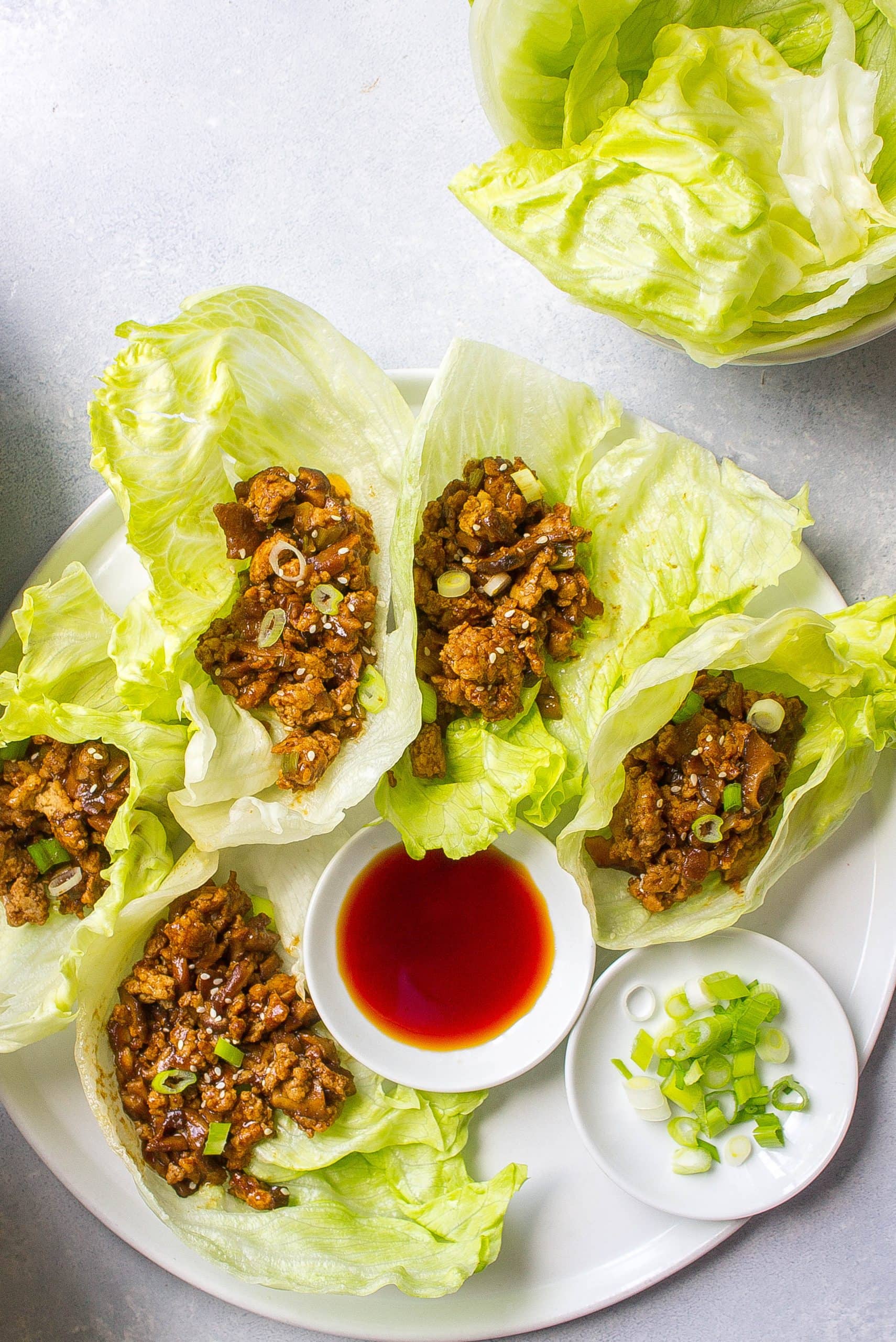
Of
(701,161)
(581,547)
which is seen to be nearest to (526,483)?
(581,547)

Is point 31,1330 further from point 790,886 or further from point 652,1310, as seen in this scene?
point 790,886

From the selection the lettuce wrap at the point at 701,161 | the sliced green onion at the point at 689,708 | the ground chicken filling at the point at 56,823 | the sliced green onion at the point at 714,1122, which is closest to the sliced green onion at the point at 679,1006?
the sliced green onion at the point at 714,1122

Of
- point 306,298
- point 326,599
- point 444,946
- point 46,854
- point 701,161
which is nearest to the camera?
point 701,161

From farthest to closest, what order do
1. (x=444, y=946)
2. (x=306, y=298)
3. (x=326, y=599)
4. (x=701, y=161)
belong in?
(x=306, y=298) → (x=444, y=946) → (x=326, y=599) → (x=701, y=161)

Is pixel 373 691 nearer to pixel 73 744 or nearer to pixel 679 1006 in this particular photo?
pixel 73 744

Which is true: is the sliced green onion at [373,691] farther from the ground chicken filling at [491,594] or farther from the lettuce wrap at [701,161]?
the lettuce wrap at [701,161]

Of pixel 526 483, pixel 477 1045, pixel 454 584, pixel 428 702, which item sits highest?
pixel 526 483

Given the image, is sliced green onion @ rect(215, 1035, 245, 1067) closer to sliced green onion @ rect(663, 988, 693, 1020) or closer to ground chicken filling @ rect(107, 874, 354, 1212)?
ground chicken filling @ rect(107, 874, 354, 1212)

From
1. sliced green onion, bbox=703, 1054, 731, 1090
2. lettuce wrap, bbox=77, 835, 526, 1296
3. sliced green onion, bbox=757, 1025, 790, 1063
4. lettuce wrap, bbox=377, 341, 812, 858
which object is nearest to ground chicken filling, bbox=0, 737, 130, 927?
lettuce wrap, bbox=77, 835, 526, 1296
